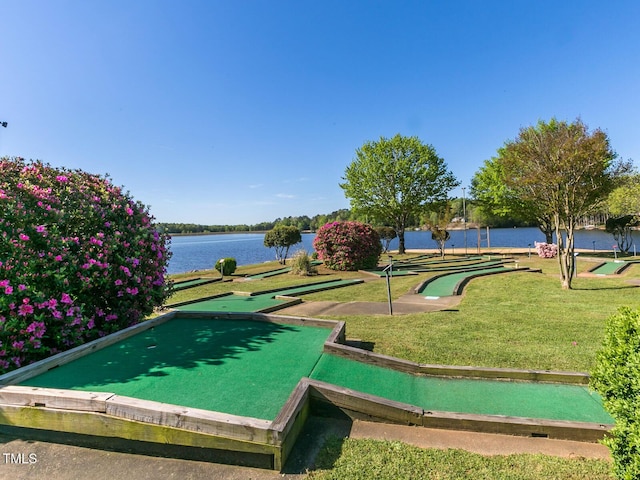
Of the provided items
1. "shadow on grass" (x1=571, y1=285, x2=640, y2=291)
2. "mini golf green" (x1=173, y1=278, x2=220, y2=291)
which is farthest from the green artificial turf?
"mini golf green" (x1=173, y1=278, x2=220, y2=291)

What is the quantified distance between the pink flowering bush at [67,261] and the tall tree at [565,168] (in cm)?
1393

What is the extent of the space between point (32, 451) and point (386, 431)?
3851 mm

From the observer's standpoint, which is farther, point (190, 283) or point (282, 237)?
point (282, 237)

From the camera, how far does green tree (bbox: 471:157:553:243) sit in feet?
100

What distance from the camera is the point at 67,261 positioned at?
17.0ft

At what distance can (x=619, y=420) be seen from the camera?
103 inches

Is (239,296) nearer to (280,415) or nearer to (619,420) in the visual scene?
(280,415)

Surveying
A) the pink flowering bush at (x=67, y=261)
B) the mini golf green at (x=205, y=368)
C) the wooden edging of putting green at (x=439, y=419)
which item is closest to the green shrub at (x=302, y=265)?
the pink flowering bush at (x=67, y=261)

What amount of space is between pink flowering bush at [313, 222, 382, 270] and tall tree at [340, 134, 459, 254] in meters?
12.6

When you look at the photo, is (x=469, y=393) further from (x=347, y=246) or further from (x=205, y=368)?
(x=347, y=246)

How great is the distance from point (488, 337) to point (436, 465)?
4.64m

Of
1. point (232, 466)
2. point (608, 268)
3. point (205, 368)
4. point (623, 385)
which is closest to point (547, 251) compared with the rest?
point (608, 268)

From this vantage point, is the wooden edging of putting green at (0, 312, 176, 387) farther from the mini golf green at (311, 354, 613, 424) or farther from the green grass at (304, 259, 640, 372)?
the green grass at (304, 259, 640, 372)

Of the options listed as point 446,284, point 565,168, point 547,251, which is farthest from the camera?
point 547,251
